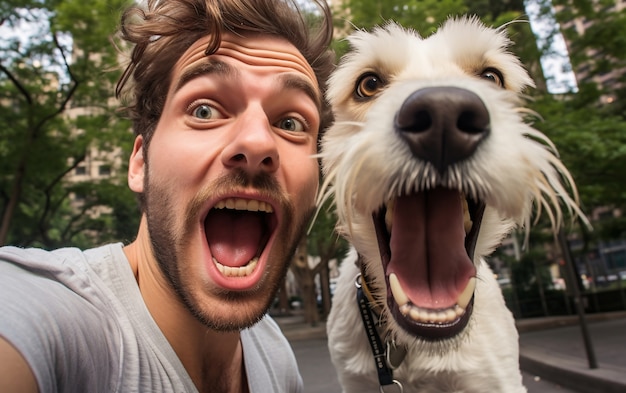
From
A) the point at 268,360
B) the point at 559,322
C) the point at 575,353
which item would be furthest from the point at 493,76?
the point at 559,322

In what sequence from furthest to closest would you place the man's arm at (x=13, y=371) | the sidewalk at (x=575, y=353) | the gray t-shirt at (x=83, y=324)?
the sidewalk at (x=575, y=353) < the gray t-shirt at (x=83, y=324) < the man's arm at (x=13, y=371)

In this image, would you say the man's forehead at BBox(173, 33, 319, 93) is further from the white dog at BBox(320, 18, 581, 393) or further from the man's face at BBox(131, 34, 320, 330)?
the white dog at BBox(320, 18, 581, 393)

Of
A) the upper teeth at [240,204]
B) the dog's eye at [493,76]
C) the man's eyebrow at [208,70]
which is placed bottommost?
the upper teeth at [240,204]

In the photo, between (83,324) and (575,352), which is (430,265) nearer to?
(83,324)

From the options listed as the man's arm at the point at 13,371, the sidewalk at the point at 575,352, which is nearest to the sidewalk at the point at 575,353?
the sidewalk at the point at 575,352

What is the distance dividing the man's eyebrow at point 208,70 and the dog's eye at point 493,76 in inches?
48.8

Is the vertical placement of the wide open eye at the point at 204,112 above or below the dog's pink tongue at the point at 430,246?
above

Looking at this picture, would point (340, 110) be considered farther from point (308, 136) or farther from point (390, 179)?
point (390, 179)

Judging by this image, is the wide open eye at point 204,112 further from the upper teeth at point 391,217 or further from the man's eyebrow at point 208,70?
the upper teeth at point 391,217

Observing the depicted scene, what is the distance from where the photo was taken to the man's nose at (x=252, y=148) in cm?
187

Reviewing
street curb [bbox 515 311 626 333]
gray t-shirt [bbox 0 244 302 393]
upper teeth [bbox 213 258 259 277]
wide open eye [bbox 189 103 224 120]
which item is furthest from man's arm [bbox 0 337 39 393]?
street curb [bbox 515 311 626 333]

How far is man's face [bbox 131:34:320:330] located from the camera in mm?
1933

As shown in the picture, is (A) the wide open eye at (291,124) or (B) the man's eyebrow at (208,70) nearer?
(B) the man's eyebrow at (208,70)

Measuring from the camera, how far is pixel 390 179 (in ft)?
5.62
